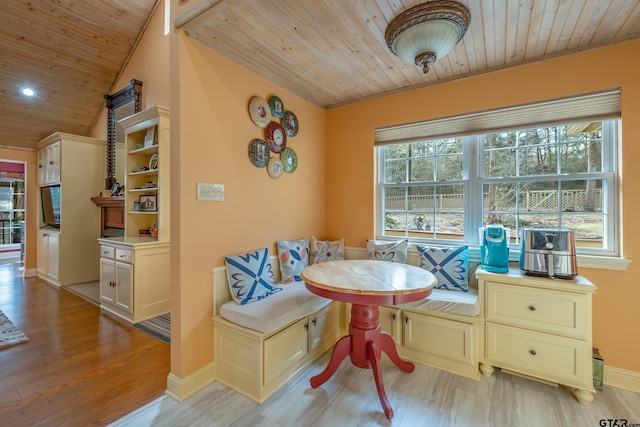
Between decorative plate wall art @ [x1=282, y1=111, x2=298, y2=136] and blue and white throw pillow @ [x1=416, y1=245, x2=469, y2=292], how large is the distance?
1805mm

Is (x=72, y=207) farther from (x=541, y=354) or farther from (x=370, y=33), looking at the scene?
(x=541, y=354)

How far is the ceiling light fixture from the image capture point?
1584 millimetres

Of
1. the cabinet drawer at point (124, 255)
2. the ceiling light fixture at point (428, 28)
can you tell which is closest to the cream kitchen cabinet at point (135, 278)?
the cabinet drawer at point (124, 255)

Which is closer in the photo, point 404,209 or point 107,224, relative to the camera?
point 404,209

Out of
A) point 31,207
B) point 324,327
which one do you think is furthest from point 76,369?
point 31,207

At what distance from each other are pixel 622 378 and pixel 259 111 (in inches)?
137

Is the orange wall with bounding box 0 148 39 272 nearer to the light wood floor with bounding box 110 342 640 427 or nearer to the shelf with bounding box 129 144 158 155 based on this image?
the shelf with bounding box 129 144 158 155

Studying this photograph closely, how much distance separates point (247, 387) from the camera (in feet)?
5.98

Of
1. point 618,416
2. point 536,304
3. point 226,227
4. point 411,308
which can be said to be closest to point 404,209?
point 411,308

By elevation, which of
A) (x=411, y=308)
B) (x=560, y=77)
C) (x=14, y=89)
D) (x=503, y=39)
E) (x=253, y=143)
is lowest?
(x=411, y=308)

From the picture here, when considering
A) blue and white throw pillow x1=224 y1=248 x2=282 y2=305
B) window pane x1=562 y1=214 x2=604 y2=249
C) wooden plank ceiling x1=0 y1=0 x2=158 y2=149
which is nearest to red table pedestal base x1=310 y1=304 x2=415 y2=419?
blue and white throw pillow x1=224 y1=248 x2=282 y2=305

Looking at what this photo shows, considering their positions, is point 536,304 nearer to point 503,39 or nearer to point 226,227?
point 503,39

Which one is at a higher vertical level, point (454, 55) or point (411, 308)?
point (454, 55)

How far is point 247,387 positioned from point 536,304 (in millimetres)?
2093
